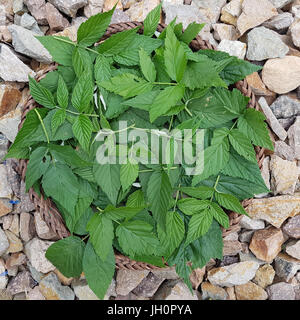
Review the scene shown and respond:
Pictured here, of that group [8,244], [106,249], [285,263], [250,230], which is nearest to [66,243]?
[106,249]

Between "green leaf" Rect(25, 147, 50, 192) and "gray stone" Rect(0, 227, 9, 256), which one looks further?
"gray stone" Rect(0, 227, 9, 256)

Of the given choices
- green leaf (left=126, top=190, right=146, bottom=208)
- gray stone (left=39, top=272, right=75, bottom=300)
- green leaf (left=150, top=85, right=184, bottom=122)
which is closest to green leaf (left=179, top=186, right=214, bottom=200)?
green leaf (left=126, top=190, right=146, bottom=208)

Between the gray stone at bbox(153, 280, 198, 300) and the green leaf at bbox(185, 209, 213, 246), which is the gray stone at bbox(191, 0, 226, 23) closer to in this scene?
the green leaf at bbox(185, 209, 213, 246)

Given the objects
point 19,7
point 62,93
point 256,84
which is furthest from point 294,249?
point 19,7

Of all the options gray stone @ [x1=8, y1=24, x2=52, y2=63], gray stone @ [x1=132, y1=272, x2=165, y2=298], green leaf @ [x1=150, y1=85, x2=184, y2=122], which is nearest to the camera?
green leaf @ [x1=150, y1=85, x2=184, y2=122]

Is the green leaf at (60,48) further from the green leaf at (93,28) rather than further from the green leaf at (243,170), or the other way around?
the green leaf at (243,170)

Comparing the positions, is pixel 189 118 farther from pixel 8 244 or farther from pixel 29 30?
pixel 8 244
